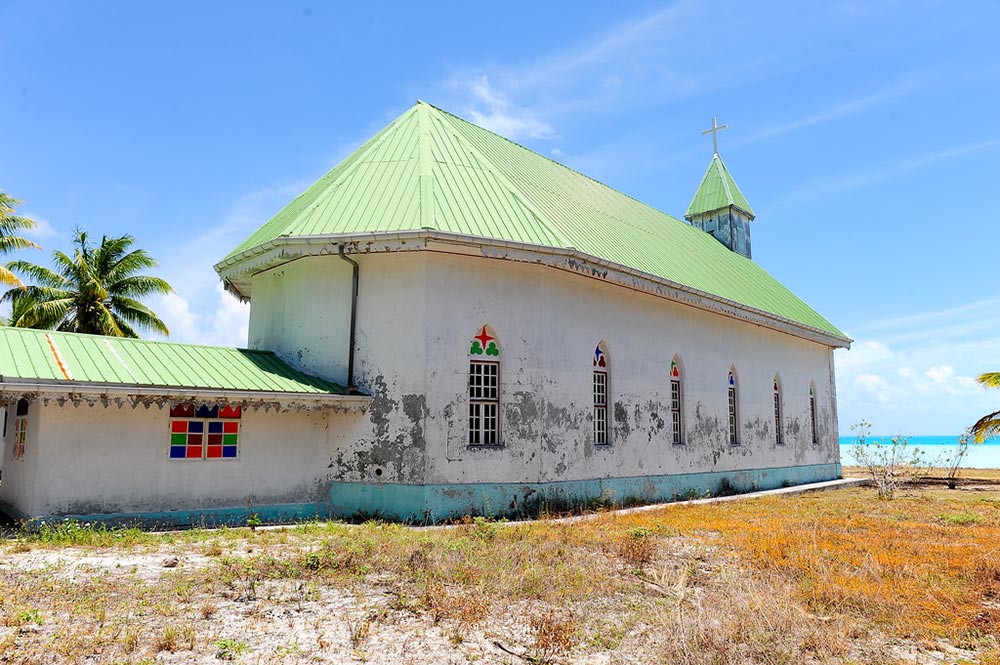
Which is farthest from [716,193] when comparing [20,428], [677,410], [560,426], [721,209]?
[20,428]

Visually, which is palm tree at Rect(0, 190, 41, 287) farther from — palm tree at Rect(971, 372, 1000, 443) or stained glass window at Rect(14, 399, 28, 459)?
palm tree at Rect(971, 372, 1000, 443)

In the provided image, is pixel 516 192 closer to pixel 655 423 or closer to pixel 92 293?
pixel 655 423

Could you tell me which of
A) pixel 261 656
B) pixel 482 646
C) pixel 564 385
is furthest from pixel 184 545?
pixel 564 385

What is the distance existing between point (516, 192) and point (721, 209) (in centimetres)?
1916

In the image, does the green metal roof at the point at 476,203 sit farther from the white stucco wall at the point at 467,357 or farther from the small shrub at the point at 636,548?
the small shrub at the point at 636,548

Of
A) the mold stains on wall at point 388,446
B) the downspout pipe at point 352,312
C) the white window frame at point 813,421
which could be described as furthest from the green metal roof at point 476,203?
the white window frame at point 813,421

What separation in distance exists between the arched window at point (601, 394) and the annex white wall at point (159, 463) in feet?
19.7

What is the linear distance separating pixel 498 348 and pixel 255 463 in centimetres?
536

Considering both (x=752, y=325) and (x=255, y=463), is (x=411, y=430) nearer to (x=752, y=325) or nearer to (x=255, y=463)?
(x=255, y=463)

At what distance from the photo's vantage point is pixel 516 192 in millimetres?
16938

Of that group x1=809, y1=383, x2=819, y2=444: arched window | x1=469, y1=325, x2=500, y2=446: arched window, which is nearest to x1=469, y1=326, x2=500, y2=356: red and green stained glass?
x1=469, y1=325, x2=500, y2=446: arched window

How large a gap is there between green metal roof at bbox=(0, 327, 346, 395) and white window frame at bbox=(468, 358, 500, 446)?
268 cm

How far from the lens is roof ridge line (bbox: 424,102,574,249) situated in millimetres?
15773

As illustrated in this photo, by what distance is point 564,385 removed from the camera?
16.0 m
